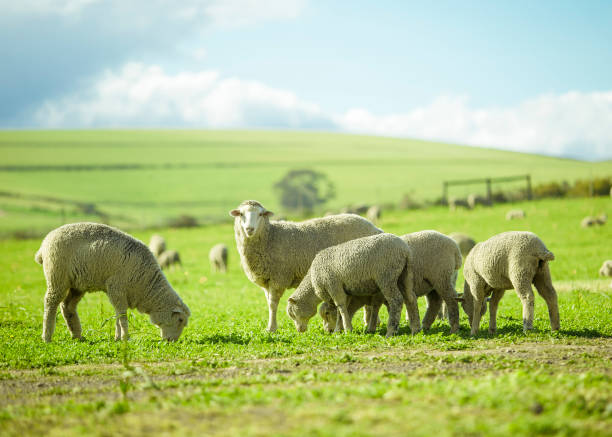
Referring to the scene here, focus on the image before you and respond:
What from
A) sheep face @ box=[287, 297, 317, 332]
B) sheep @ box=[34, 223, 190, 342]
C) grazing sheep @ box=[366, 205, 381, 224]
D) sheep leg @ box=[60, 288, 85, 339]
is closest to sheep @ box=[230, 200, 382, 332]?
sheep face @ box=[287, 297, 317, 332]

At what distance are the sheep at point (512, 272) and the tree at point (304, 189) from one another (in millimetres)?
73173

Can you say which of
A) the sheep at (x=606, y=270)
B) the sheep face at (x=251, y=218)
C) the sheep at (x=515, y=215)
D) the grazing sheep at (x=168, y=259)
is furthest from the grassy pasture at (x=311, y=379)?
the sheep at (x=515, y=215)

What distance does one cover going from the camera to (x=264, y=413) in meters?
6.50

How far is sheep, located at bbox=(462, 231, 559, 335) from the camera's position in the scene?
11656mm

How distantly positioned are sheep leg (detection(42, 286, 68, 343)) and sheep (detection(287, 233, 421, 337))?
4.99 m

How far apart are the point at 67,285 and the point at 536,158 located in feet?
376

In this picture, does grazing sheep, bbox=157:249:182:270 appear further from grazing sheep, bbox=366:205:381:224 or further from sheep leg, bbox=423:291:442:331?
sheep leg, bbox=423:291:442:331

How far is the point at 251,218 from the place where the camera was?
45.6 feet

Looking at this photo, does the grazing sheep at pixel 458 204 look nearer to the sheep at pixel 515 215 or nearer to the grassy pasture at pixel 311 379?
the sheep at pixel 515 215

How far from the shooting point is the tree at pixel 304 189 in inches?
3487

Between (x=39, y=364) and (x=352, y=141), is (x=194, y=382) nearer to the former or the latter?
(x=39, y=364)

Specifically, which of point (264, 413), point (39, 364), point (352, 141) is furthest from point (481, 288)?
point (352, 141)

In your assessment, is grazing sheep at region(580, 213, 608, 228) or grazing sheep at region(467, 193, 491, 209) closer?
grazing sheep at region(580, 213, 608, 228)

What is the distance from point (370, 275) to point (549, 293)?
10.8 feet
